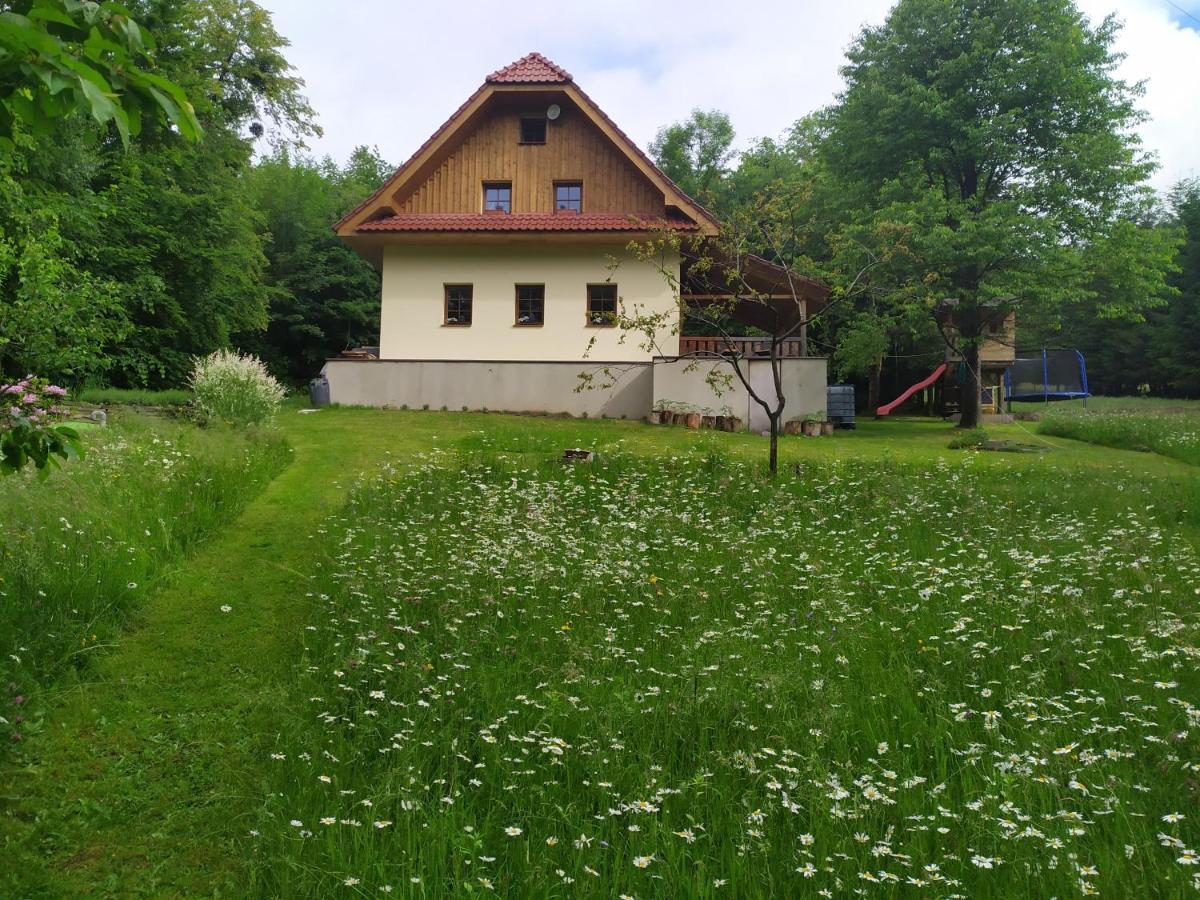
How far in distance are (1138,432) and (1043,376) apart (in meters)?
14.8

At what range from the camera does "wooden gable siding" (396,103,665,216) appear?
2261cm

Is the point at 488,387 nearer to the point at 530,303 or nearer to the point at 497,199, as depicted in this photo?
the point at 530,303

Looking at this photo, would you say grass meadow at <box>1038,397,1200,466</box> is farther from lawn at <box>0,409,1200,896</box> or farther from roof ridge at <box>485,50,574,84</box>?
roof ridge at <box>485,50,574,84</box>

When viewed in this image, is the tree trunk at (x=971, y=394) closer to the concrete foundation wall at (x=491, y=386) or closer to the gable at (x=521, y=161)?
the concrete foundation wall at (x=491, y=386)

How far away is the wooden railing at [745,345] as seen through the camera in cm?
2084

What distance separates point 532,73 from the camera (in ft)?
73.4

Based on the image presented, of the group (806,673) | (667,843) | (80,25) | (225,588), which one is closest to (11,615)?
(225,588)

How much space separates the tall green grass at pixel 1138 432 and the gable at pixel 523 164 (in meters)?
12.4

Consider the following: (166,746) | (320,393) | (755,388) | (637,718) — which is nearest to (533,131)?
(320,393)

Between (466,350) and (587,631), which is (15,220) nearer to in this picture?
(466,350)

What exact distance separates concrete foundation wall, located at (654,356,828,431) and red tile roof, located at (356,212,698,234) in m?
4.14

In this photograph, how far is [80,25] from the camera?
2.56 metres

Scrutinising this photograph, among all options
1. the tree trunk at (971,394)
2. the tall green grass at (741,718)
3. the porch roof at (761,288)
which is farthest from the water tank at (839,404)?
the tall green grass at (741,718)

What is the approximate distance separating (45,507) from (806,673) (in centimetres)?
638
